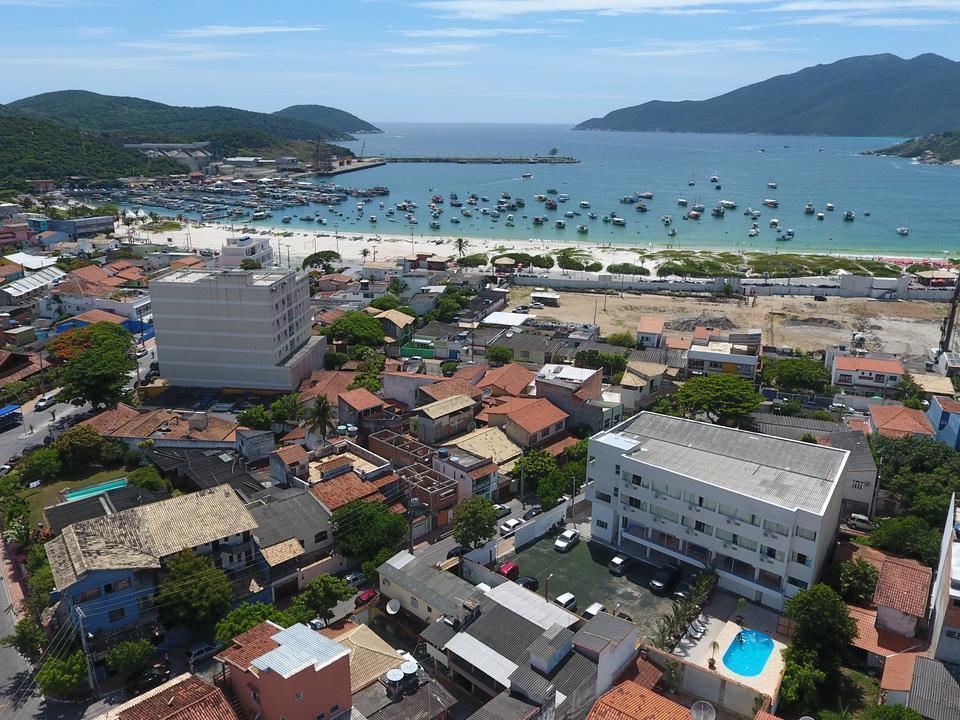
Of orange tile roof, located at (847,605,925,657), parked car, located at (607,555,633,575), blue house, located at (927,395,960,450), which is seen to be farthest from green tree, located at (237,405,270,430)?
blue house, located at (927,395,960,450)

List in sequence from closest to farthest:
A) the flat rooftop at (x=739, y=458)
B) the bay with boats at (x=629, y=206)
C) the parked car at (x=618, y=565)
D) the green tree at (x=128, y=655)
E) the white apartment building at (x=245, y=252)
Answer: the green tree at (x=128, y=655) < the flat rooftop at (x=739, y=458) < the parked car at (x=618, y=565) < the white apartment building at (x=245, y=252) < the bay with boats at (x=629, y=206)

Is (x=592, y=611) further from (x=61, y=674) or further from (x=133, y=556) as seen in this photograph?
(x=61, y=674)

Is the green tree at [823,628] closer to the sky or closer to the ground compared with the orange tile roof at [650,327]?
closer to the ground

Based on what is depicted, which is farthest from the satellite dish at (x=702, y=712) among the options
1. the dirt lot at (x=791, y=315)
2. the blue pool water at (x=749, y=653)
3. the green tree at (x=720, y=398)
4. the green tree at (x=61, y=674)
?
the dirt lot at (x=791, y=315)

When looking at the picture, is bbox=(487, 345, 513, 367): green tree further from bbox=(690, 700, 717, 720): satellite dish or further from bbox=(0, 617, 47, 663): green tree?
bbox=(0, 617, 47, 663): green tree

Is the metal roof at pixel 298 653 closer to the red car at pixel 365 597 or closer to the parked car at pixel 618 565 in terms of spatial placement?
the red car at pixel 365 597

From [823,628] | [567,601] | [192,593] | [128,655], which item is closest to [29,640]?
[128,655]
